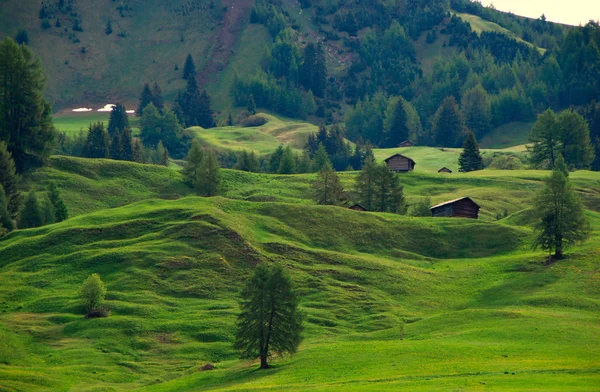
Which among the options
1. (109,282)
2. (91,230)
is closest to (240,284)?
(109,282)

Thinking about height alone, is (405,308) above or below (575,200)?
below

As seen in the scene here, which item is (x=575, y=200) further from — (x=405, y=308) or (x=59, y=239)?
(x=59, y=239)

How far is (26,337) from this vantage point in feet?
302

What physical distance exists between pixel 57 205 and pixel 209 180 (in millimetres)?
A: 24046

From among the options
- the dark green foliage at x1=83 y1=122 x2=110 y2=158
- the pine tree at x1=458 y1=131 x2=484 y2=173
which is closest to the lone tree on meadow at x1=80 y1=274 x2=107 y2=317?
the dark green foliage at x1=83 y1=122 x2=110 y2=158

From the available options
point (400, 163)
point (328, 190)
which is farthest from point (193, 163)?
point (400, 163)

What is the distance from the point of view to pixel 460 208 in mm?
140750

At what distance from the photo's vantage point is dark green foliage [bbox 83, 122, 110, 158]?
189 meters

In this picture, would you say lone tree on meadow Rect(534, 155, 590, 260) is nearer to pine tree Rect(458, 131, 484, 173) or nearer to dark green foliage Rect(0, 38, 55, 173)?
pine tree Rect(458, 131, 484, 173)

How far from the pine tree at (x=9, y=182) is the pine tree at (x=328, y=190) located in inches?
1736

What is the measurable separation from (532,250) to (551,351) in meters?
41.0

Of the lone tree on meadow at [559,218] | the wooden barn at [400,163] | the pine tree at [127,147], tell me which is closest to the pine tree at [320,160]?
the wooden barn at [400,163]

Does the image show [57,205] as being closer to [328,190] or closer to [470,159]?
[328,190]

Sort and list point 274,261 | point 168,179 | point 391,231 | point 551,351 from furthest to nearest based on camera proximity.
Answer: point 168,179
point 391,231
point 274,261
point 551,351
